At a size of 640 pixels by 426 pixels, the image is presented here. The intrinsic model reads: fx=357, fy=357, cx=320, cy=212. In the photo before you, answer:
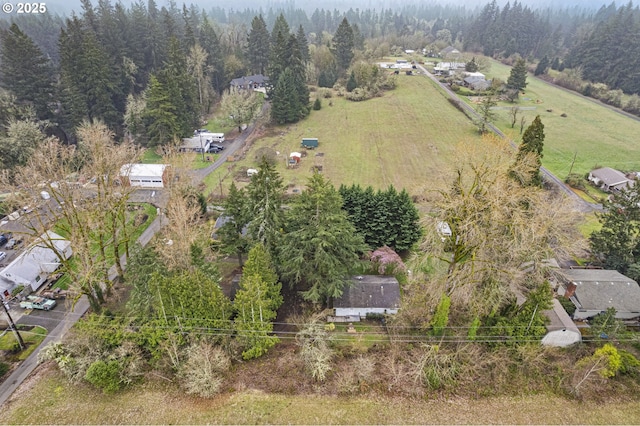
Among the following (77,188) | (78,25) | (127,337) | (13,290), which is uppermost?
(78,25)

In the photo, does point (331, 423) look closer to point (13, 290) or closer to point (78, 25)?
point (13, 290)

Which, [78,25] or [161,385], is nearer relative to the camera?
[161,385]

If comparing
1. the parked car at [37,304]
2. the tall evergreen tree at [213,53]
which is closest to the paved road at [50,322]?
the parked car at [37,304]

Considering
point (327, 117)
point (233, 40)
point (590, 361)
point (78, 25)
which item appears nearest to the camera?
point (590, 361)

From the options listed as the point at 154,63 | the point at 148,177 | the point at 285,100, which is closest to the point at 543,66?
the point at 285,100

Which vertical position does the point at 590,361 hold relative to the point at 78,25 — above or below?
below

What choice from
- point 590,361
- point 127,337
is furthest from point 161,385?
point 590,361

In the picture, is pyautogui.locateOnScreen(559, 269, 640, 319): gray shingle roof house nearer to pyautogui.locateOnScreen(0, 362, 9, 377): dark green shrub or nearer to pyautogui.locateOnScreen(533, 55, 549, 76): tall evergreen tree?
pyautogui.locateOnScreen(0, 362, 9, 377): dark green shrub

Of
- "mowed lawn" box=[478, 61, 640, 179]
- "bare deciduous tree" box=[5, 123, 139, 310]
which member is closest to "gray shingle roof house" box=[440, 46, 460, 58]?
"mowed lawn" box=[478, 61, 640, 179]
